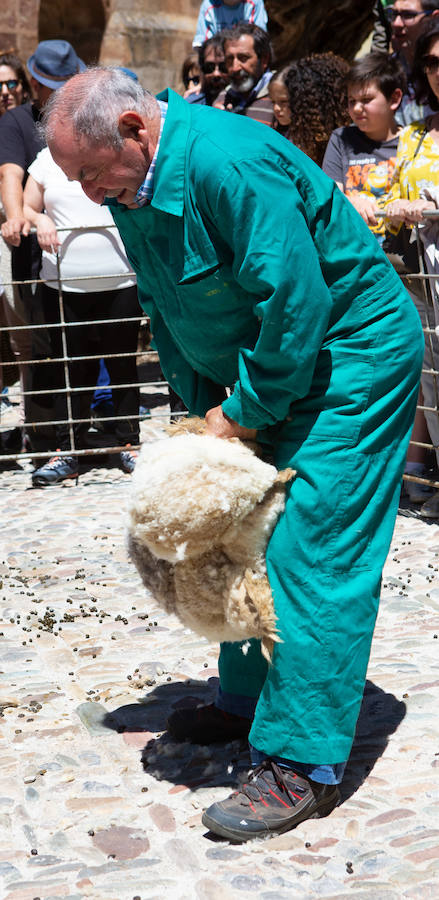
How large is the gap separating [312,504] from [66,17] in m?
11.4

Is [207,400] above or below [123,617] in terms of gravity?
above

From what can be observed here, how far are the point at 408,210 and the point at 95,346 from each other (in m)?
2.80

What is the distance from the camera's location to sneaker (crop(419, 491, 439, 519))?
621 centimetres

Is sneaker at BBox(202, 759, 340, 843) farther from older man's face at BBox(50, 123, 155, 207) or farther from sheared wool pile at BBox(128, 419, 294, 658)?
older man's face at BBox(50, 123, 155, 207)

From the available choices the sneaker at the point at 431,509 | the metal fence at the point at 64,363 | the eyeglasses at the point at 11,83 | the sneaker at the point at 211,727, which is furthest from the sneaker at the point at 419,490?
the eyeglasses at the point at 11,83

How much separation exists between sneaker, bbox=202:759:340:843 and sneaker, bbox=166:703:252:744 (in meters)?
0.45

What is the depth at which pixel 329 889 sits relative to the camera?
2.81m

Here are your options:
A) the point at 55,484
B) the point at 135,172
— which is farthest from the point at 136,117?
the point at 55,484

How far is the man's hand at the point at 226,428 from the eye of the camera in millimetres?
2951

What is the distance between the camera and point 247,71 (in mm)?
7750

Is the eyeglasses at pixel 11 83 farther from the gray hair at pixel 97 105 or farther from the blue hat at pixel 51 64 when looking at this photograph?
the gray hair at pixel 97 105

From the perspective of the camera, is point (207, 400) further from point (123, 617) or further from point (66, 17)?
point (66, 17)

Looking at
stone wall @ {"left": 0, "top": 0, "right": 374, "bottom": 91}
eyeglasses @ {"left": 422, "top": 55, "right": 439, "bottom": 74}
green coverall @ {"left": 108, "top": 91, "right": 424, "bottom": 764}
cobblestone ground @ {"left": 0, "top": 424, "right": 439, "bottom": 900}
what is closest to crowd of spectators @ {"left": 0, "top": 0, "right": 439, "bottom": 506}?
eyeglasses @ {"left": 422, "top": 55, "right": 439, "bottom": 74}

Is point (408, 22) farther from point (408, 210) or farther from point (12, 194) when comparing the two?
point (12, 194)
